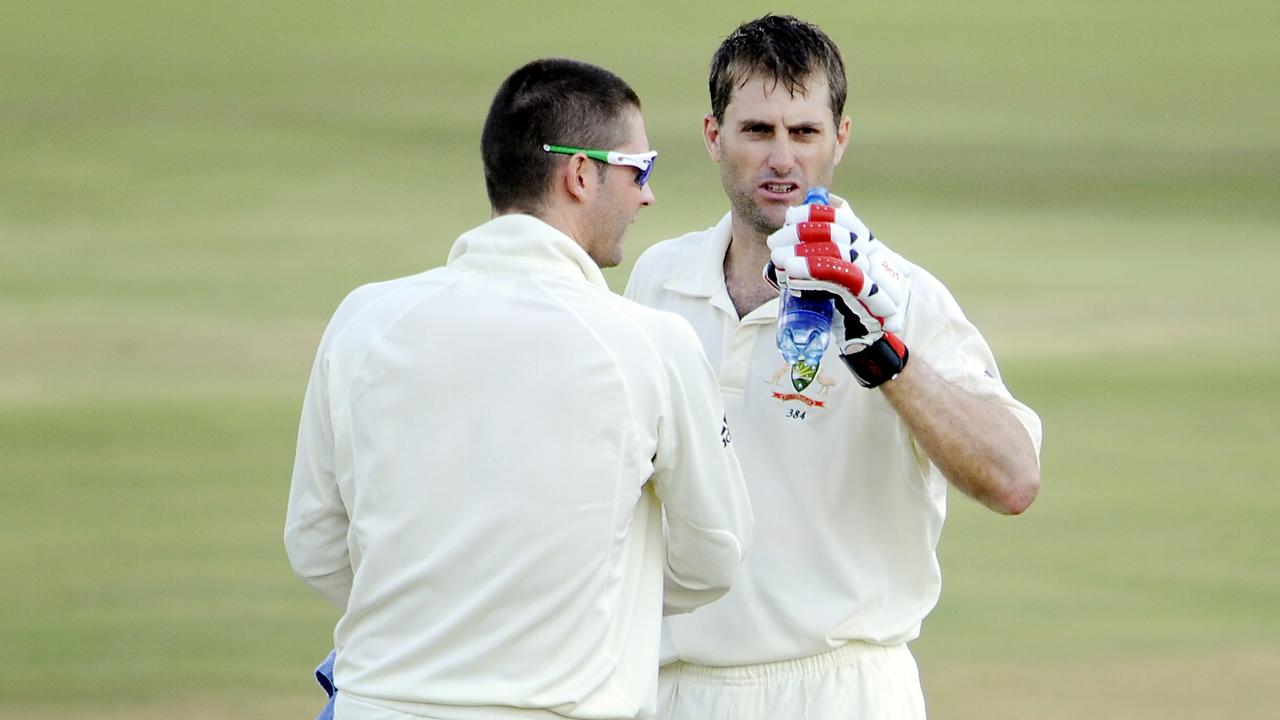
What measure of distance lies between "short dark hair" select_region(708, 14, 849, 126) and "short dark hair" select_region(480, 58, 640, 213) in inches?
17.5

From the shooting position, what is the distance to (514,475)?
1.50m

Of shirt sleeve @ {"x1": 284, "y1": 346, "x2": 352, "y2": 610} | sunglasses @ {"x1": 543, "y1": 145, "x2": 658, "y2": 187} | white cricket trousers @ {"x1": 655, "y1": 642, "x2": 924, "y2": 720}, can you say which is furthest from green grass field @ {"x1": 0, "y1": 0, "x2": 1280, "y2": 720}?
sunglasses @ {"x1": 543, "y1": 145, "x2": 658, "y2": 187}

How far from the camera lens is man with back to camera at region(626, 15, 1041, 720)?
73.9 inches

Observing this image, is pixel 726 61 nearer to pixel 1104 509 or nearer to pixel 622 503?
pixel 622 503

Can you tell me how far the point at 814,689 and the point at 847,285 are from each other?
55 centimetres

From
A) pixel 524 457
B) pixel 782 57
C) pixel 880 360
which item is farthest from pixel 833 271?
pixel 782 57

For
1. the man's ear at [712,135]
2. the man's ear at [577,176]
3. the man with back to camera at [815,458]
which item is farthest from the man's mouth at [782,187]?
the man's ear at [577,176]

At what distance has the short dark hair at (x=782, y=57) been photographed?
6.72 ft

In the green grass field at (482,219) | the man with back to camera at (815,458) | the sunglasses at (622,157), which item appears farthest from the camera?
the green grass field at (482,219)

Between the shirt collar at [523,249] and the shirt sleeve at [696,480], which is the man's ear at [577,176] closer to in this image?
the shirt collar at [523,249]

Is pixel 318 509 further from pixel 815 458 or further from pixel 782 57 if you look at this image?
pixel 782 57

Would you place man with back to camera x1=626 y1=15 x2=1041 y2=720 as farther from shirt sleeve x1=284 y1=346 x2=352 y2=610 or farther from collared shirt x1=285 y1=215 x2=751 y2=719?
shirt sleeve x1=284 y1=346 x2=352 y2=610

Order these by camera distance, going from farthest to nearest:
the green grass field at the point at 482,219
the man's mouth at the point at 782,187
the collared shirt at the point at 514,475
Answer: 1. the green grass field at the point at 482,219
2. the man's mouth at the point at 782,187
3. the collared shirt at the point at 514,475

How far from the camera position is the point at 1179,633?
160 inches
